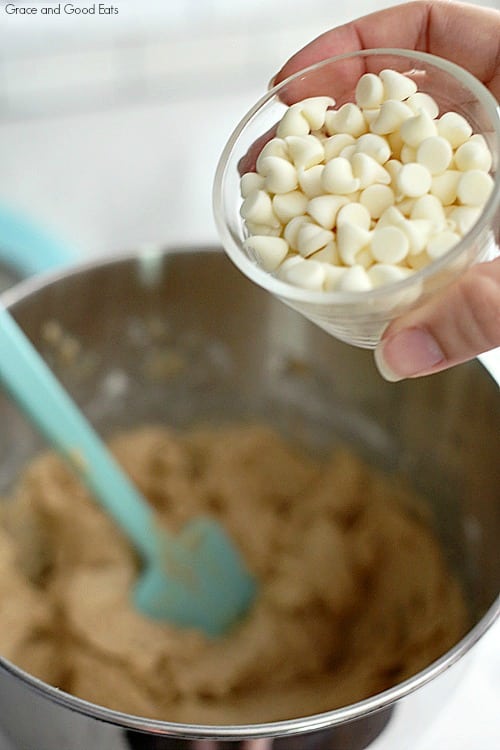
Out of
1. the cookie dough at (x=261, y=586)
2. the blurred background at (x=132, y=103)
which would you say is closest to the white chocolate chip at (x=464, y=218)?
the cookie dough at (x=261, y=586)

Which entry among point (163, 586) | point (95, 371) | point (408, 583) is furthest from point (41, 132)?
point (408, 583)

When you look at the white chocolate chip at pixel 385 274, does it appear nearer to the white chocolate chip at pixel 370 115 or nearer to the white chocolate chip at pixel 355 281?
the white chocolate chip at pixel 355 281

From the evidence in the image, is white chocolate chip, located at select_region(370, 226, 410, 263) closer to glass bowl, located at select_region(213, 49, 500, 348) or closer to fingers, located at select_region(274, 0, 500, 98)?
glass bowl, located at select_region(213, 49, 500, 348)

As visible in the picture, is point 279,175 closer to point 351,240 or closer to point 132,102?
point 351,240

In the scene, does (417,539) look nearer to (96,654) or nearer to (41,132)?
(96,654)

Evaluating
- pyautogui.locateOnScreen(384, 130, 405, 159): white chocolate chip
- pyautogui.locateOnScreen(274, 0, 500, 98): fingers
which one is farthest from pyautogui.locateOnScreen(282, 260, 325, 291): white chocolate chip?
pyautogui.locateOnScreen(274, 0, 500, 98): fingers
